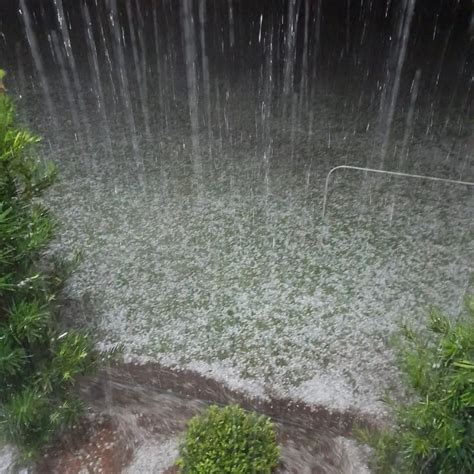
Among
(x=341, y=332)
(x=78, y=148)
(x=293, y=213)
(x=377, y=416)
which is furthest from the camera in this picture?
(x=78, y=148)

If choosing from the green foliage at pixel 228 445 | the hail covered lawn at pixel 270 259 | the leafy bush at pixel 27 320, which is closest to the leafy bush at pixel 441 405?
the green foliage at pixel 228 445

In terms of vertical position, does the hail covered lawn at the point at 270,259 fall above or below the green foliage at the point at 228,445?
below

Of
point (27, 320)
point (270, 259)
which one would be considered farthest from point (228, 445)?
point (270, 259)

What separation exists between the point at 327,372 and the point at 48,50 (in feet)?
20.7

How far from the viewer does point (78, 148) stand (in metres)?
5.36

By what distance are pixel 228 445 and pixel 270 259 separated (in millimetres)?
1991

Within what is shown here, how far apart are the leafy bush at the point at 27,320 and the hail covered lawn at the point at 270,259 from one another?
99cm

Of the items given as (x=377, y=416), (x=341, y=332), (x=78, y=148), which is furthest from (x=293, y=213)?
(x=78, y=148)

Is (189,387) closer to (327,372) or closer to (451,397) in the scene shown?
(327,372)

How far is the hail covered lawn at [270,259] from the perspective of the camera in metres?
3.25

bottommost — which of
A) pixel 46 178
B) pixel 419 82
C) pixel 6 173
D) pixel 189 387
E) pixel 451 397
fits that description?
pixel 189 387

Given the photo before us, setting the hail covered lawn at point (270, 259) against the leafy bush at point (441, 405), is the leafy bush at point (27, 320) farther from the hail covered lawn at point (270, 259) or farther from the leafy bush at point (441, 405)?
the leafy bush at point (441, 405)

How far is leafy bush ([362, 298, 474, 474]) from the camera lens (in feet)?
4.79

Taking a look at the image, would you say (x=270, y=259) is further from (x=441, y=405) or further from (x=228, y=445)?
(x=441, y=405)
